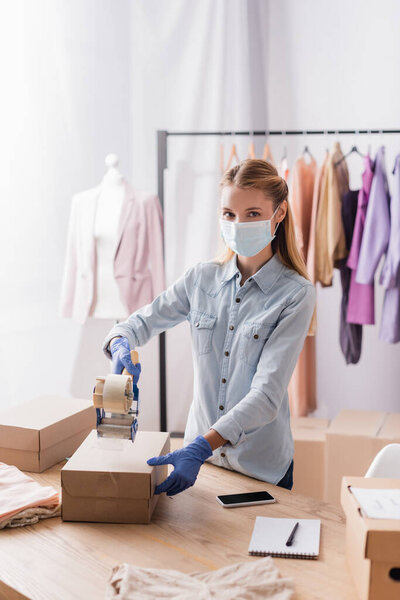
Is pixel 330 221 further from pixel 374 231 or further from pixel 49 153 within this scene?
pixel 49 153

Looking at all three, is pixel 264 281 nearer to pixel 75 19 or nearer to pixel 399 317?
pixel 399 317

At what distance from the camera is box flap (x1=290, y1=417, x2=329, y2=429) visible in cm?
350

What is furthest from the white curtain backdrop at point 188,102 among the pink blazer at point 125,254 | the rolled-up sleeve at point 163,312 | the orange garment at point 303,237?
the rolled-up sleeve at point 163,312

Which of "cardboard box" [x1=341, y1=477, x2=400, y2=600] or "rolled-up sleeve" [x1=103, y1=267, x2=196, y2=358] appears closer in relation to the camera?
"cardboard box" [x1=341, y1=477, x2=400, y2=600]

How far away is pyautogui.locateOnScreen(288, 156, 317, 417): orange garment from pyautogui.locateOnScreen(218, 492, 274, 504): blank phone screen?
77.6 inches

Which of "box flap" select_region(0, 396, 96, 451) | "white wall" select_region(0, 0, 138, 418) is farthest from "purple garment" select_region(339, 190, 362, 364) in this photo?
"box flap" select_region(0, 396, 96, 451)

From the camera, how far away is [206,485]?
5.69 ft

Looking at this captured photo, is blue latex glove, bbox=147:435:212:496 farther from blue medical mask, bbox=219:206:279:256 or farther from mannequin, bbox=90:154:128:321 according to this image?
mannequin, bbox=90:154:128:321

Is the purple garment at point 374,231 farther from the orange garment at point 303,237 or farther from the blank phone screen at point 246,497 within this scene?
the blank phone screen at point 246,497

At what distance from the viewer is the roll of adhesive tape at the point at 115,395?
1518 mm

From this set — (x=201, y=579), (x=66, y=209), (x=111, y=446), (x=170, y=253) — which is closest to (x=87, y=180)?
(x=66, y=209)

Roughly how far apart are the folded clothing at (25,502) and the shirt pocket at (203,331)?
0.58 meters

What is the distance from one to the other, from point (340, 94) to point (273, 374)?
2937mm

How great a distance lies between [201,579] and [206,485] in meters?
0.48
